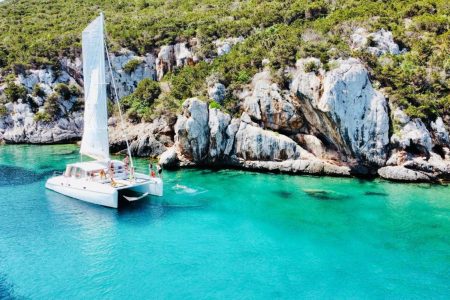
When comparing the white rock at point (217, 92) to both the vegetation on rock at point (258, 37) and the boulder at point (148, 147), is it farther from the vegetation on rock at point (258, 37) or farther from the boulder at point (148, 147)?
the boulder at point (148, 147)

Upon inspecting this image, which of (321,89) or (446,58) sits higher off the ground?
(446,58)

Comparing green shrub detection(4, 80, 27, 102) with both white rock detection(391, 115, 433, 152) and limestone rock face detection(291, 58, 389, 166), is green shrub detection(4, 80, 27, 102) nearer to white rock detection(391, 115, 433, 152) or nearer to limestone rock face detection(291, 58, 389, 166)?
limestone rock face detection(291, 58, 389, 166)

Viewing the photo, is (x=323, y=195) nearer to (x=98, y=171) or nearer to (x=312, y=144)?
(x=312, y=144)

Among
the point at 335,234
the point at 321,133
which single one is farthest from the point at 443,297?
the point at 321,133

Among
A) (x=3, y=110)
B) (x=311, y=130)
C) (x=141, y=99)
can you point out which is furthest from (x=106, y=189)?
(x=3, y=110)

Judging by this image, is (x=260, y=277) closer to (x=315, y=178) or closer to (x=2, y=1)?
(x=315, y=178)

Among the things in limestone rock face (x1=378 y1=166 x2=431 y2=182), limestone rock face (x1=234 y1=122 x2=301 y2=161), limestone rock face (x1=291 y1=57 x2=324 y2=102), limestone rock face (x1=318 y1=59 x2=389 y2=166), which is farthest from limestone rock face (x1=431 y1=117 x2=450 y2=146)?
limestone rock face (x1=234 y1=122 x2=301 y2=161)
